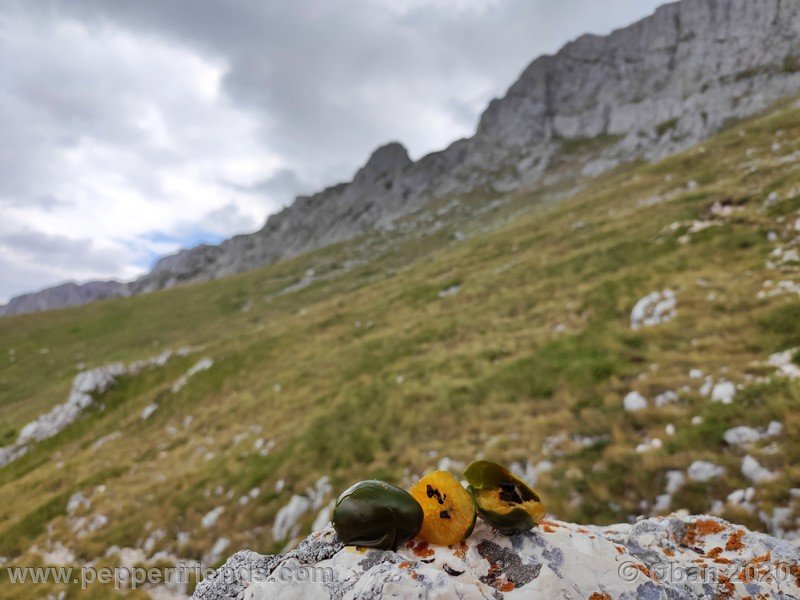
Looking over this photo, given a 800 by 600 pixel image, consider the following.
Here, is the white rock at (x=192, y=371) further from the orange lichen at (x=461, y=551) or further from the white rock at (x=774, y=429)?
the white rock at (x=774, y=429)

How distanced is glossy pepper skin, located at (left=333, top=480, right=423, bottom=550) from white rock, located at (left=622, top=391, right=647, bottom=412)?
32.7 feet

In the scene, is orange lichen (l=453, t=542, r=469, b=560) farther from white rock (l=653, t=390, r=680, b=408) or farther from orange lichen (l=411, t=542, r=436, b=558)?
white rock (l=653, t=390, r=680, b=408)

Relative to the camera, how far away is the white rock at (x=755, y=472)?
7547 mm

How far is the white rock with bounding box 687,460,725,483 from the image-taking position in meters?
8.29

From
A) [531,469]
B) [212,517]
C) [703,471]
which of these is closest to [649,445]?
[703,471]

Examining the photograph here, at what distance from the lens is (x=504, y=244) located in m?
46.3

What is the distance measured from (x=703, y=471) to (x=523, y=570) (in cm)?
701

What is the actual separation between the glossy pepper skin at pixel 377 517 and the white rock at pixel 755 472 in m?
7.58

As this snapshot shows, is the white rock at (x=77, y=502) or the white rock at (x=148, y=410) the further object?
the white rock at (x=148, y=410)

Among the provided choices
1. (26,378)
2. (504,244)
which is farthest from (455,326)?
(26,378)

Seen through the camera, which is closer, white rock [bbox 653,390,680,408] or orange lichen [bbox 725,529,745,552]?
orange lichen [bbox 725,529,745,552]

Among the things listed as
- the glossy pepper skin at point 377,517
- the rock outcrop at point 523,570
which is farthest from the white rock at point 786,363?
the glossy pepper skin at point 377,517

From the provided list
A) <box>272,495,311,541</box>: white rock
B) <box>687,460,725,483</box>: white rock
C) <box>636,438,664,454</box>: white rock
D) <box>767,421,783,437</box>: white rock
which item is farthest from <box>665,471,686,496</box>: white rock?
<box>272,495,311,541</box>: white rock

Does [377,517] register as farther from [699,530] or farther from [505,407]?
[505,407]
